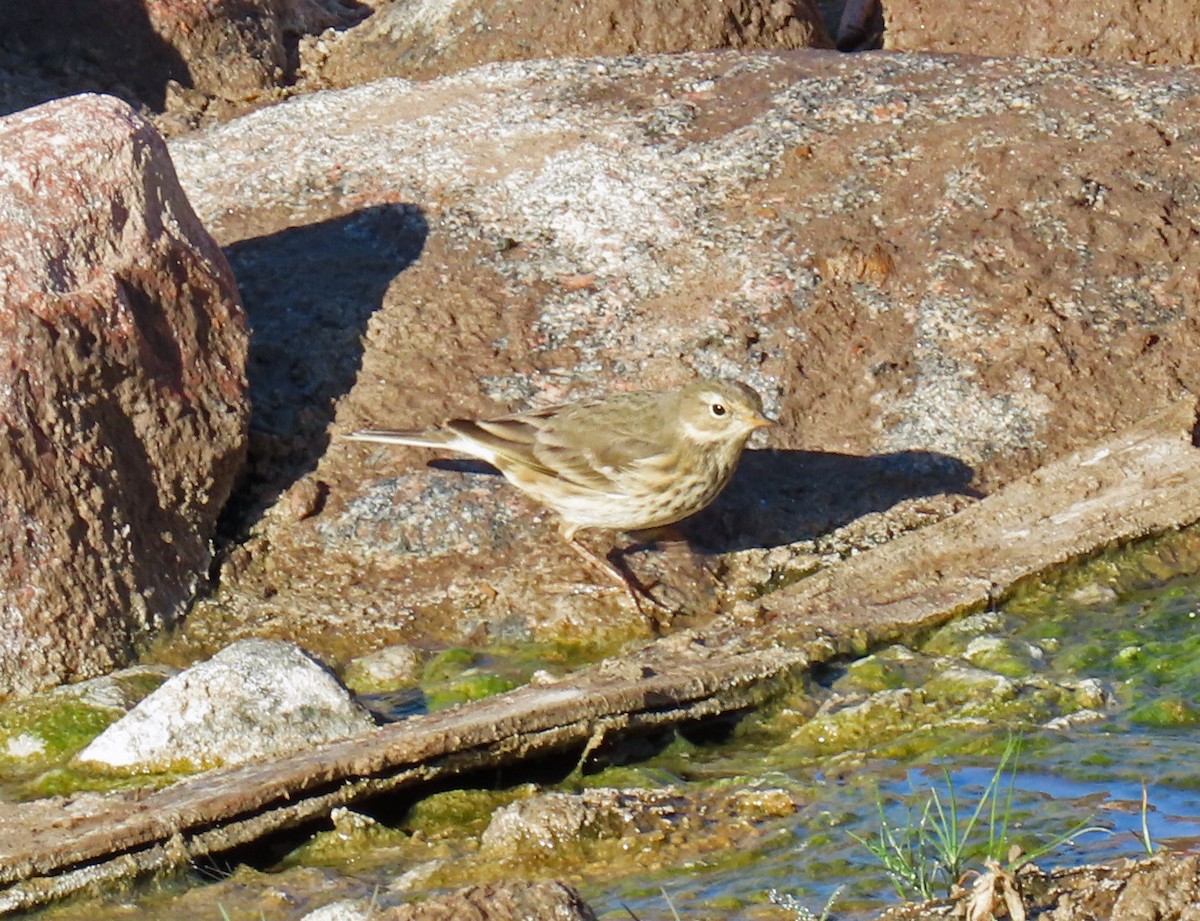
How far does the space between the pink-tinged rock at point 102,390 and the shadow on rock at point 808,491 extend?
1.84m

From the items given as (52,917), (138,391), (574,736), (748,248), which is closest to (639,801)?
(574,736)

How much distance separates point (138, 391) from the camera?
647 cm

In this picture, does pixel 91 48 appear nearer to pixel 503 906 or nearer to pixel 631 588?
pixel 631 588

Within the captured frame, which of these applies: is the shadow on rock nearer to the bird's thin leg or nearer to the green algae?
the bird's thin leg

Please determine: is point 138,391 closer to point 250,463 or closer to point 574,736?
point 250,463

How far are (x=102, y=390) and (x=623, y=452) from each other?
1856 mm

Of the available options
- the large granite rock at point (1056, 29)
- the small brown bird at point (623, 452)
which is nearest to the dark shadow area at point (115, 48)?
the large granite rock at point (1056, 29)

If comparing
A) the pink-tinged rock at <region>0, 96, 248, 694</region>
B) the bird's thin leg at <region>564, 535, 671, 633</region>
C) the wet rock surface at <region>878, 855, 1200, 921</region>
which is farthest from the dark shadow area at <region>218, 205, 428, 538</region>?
the wet rock surface at <region>878, 855, 1200, 921</region>

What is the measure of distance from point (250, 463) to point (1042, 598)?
3000 millimetres

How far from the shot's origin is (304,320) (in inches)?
304

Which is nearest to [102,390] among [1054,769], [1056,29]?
[1054,769]

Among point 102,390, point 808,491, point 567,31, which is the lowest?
point 808,491

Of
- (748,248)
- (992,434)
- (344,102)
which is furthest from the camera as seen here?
(344,102)

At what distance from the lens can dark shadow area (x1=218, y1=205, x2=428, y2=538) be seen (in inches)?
282
